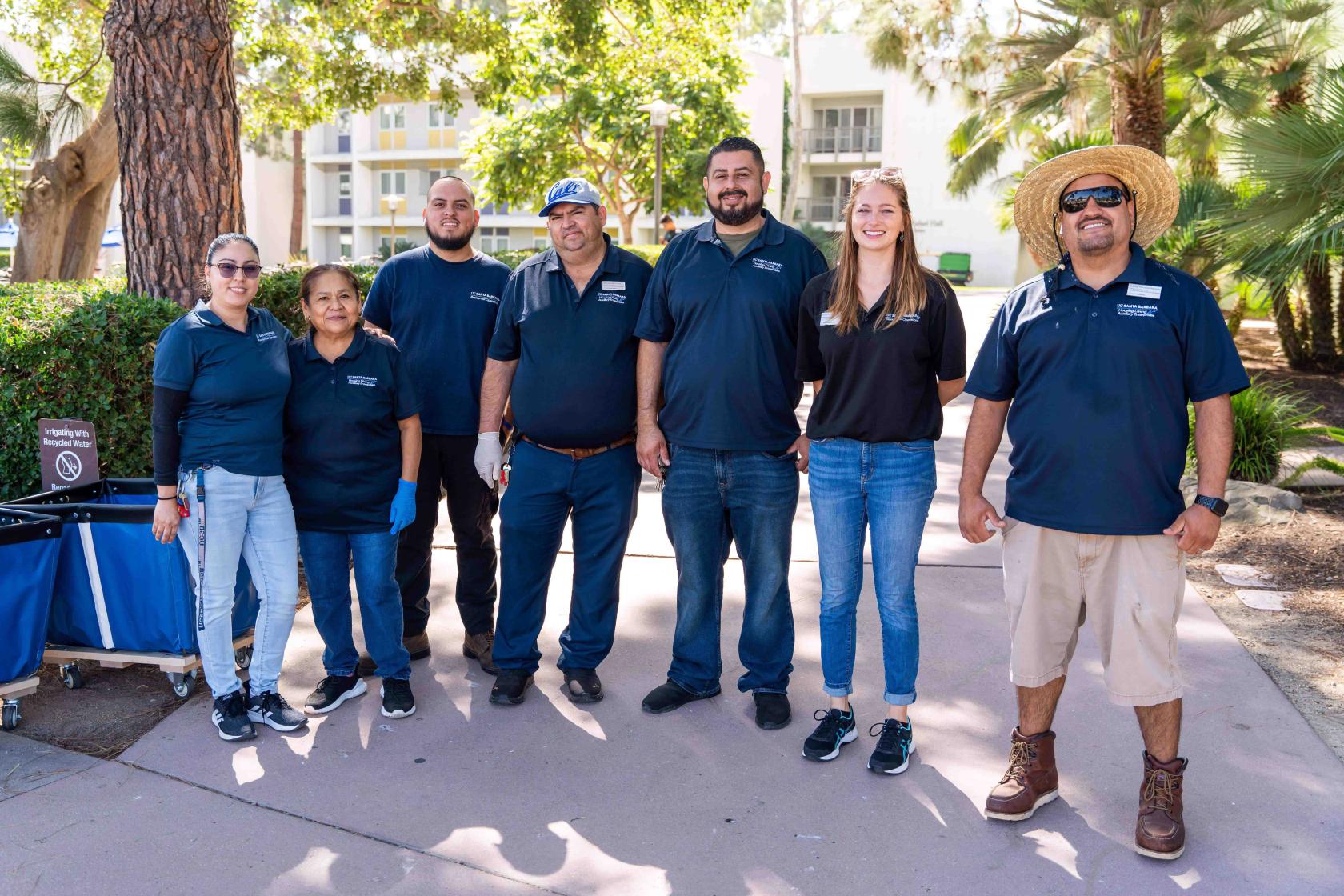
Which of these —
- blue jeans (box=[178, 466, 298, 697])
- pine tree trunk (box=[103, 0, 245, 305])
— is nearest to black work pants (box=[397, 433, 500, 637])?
blue jeans (box=[178, 466, 298, 697])

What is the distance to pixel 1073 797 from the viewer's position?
12.0ft

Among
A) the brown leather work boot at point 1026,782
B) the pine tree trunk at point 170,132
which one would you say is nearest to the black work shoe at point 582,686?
the brown leather work boot at point 1026,782

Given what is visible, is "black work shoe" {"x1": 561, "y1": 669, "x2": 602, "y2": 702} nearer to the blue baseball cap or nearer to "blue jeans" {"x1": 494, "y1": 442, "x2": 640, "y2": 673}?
"blue jeans" {"x1": 494, "y1": 442, "x2": 640, "y2": 673}

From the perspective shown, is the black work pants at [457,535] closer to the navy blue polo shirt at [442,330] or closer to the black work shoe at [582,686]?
the navy blue polo shirt at [442,330]

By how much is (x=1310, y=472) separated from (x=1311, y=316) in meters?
7.46

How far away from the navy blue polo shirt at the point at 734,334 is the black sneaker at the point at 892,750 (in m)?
1.06

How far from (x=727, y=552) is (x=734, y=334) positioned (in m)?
0.85

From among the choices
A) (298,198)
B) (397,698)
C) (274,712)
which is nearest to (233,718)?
(274,712)

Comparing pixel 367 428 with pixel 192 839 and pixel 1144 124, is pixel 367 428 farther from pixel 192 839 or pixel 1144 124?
pixel 1144 124

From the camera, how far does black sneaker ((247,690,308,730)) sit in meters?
4.13

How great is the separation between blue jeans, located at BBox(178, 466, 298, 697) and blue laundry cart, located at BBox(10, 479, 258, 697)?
0.12 m

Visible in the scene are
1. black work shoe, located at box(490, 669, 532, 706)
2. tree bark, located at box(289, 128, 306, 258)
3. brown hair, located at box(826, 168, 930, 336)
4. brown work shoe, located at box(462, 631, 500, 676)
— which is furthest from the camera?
tree bark, located at box(289, 128, 306, 258)

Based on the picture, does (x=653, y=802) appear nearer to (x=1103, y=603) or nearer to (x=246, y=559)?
(x=1103, y=603)

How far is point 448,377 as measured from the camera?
471 centimetres
